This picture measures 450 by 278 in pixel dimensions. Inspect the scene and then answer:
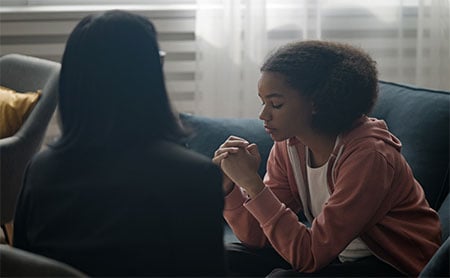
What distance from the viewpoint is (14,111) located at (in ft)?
7.69

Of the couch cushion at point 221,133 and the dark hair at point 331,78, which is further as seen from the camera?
the couch cushion at point 221,133

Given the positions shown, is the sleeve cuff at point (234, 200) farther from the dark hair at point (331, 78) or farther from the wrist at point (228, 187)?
the dark hair at point (331, 78)

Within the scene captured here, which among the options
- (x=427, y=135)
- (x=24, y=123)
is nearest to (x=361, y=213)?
(x=427, y=135)

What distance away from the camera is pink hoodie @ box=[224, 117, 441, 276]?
1.49 m

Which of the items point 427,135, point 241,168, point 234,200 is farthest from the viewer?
point 427,135

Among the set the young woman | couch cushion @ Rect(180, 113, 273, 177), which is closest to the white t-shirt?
the young woman

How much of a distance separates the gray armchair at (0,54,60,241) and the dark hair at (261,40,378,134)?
886 mm

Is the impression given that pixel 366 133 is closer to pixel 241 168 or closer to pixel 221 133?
pixel 241 168

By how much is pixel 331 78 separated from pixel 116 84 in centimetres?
59

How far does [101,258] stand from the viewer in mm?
1033

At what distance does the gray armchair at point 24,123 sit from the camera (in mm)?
2199

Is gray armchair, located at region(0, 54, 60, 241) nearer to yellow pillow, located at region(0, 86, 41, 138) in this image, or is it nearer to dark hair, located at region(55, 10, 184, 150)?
yellow pillow, located at region(0, 86, 41, 138)

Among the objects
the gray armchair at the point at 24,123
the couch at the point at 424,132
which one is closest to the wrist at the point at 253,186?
the couch at the point at 424,132

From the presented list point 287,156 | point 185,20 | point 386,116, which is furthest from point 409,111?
point 185,20
